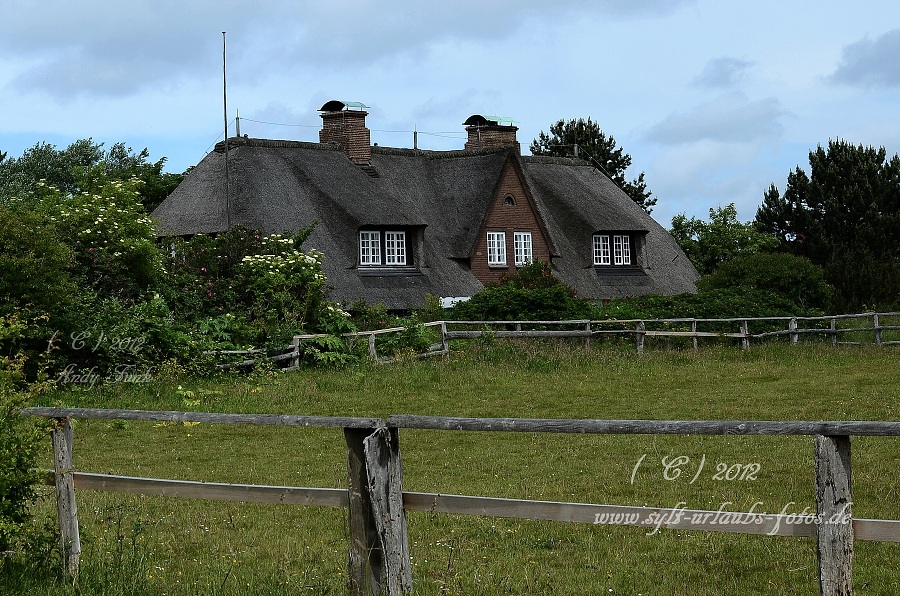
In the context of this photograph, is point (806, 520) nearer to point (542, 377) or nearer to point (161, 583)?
point (161, 583)

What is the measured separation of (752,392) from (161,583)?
14556 mm

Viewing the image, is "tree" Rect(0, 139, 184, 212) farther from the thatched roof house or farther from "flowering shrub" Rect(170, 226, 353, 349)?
"flowering shrub" Rect(170, 226, 353, 349)

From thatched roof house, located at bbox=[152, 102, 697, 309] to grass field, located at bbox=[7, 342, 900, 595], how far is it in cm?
1381

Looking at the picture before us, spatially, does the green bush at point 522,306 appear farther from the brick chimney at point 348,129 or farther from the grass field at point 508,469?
the brick chimney at point 348,129

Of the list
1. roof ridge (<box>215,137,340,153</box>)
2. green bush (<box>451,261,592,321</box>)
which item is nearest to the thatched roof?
roof ridge (<box>215,137,340,153</box>)

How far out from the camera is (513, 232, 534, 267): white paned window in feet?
143

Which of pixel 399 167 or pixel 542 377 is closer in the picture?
pixel 542 377

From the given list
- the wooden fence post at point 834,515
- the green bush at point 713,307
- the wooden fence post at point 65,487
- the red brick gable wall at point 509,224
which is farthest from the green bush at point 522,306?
the wooden fence post at point 834,515

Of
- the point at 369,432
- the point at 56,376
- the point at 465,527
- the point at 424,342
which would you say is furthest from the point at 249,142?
the point at 369,432

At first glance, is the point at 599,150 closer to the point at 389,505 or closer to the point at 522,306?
the point at 522,306

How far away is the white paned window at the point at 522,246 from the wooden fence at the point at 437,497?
3656cm

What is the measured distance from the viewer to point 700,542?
8906 mm

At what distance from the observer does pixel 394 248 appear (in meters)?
40.1

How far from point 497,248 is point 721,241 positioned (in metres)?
22.5
